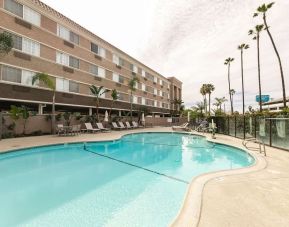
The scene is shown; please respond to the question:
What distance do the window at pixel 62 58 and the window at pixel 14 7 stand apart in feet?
17.2

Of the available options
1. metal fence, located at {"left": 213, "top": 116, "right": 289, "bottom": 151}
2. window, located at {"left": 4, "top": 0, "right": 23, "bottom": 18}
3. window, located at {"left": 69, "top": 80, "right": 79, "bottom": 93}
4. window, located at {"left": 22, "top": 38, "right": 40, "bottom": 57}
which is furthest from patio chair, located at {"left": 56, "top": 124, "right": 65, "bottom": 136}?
metal fence, located at {"left": 213, "top": 116, "right": 289, "bottom": 151}

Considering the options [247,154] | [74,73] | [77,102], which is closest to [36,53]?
[74,73]

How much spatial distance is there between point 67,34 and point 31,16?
4788 millimetres

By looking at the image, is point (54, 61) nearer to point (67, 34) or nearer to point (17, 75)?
point (67, 34)

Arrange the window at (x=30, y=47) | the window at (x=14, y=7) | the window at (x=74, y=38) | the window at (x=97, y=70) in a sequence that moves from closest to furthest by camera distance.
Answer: the window at (x=14, y=7), the window at (x=30, y=47), the window at (x=74, y=38), the window at (x=97, y=70)

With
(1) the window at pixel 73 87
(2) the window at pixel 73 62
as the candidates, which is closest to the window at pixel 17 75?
(1) the window at pixel 73 87

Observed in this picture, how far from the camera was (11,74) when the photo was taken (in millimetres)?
18281

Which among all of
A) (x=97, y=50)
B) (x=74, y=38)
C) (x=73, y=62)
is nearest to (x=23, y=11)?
(x=74, y=38)

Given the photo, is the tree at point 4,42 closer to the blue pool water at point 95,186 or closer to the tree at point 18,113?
the tree at point 18,113

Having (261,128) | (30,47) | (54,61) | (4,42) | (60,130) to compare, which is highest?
(30,47)

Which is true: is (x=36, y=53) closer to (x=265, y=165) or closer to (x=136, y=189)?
(x=136, y=189)

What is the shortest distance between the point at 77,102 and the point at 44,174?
18.5 m

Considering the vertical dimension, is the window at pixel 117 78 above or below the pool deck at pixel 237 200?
above

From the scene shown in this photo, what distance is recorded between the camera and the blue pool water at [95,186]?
4613 millimetres
